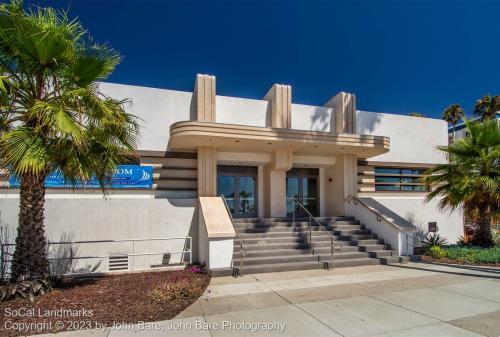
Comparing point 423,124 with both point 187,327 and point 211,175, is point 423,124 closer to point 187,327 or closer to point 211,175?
point 211,175

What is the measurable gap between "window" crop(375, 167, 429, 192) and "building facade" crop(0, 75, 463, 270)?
0.17 feet

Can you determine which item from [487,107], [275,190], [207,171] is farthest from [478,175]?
[487,107]

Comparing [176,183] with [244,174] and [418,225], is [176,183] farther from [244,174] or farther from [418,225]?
[418,225]

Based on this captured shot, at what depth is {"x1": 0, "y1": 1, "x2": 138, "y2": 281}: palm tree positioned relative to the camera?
590 centimetres

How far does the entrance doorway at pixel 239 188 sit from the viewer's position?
Answer: 536 inches

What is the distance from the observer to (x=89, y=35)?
6.77 metres

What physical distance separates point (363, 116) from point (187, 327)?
41.9 feet

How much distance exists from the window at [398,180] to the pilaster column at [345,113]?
2.75 m

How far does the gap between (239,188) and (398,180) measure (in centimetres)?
795

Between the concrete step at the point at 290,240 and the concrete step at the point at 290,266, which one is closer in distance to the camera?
the concrete step at the point at 290,266

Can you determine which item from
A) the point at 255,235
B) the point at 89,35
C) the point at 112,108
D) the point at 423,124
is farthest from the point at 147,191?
the point at 423,124

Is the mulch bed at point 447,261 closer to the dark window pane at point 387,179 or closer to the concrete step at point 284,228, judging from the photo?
the concrete step at point 284,228

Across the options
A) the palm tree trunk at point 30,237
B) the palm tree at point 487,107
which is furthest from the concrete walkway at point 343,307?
the palm tree at point 487,107

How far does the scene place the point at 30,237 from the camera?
652 cm
